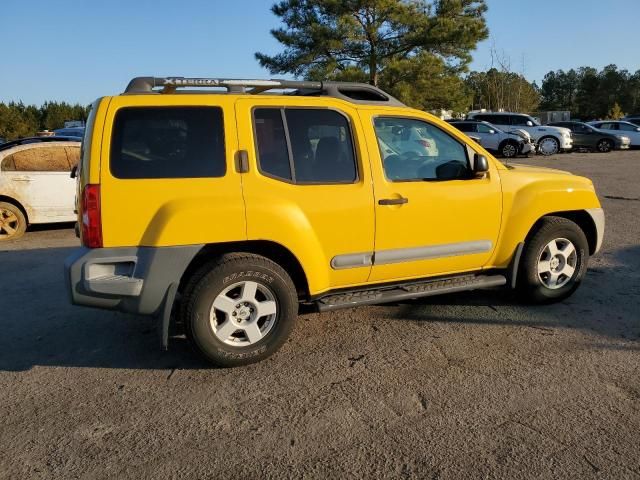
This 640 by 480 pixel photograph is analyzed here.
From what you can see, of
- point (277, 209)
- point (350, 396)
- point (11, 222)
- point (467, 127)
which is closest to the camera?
point (350, 396)

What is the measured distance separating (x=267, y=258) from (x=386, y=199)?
996mm

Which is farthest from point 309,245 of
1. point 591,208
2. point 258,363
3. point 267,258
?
point 591,208

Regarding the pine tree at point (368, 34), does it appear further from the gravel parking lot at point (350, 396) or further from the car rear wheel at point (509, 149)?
the gravel parking lot at point (350, 396)

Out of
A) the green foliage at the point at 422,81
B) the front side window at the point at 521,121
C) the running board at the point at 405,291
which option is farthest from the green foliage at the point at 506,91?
the running board at the point at 405,291

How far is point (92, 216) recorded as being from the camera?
10.5 ft

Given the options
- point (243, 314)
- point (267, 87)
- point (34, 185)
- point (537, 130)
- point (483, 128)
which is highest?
point (483, 128)

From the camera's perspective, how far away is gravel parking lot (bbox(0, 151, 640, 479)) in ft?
8.43

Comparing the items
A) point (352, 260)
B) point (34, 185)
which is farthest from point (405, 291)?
point (34, 185)

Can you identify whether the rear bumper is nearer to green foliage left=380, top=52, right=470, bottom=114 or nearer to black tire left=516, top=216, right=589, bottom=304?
black tire left=516, top=216, right=589, bottom=304

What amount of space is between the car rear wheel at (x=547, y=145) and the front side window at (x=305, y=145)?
22.7 metres

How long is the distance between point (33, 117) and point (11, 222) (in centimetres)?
6661

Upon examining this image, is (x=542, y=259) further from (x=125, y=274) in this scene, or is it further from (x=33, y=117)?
(x=33, y=117)

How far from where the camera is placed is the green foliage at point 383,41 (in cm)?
2577

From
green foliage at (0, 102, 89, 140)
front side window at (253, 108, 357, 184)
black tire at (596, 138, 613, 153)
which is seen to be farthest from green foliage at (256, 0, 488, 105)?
green foliage at (0, 102, 89, 140)
